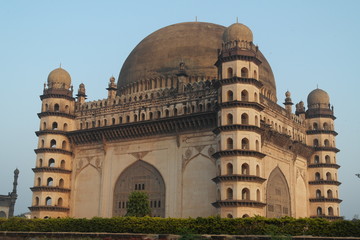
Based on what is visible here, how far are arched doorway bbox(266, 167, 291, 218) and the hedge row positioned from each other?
35.3ft

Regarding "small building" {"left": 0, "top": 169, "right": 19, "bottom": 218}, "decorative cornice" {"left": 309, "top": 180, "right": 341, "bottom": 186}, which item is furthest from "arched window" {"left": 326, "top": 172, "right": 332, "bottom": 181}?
"small building" {"left": 0, "top": 169, "right": 19, "bottom": 218}

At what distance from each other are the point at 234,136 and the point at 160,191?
27.2ft

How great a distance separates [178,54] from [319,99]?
47.3 ft

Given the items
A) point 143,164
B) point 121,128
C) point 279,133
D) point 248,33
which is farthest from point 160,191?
point 248,33

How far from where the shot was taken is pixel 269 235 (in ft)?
78.3

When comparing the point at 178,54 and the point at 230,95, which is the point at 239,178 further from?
the point at 178,54

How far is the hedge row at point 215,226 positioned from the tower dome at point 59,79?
50.9ft

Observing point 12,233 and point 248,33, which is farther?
point 248,33

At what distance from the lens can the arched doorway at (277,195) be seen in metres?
37.3

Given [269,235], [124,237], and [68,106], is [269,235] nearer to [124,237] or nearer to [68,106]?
[124,237]

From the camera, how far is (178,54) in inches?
1671

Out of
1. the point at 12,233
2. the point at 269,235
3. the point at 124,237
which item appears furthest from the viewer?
the point at 12,233

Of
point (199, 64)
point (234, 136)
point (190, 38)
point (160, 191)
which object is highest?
point (190, 38)

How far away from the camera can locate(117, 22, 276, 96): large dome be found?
137ft
